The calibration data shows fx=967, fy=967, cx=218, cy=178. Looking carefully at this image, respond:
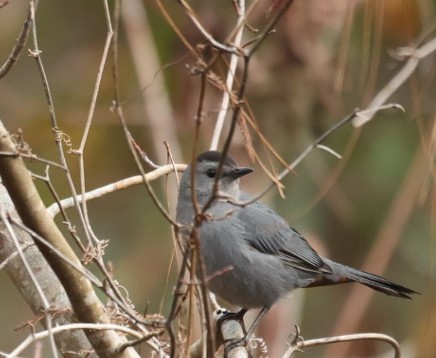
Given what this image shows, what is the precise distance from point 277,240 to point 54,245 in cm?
273

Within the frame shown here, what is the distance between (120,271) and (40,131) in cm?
141

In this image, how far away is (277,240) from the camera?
588 centimetres

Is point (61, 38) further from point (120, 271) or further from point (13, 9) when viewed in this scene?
point (120, 271)

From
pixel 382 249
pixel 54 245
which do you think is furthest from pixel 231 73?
pixel 382 249

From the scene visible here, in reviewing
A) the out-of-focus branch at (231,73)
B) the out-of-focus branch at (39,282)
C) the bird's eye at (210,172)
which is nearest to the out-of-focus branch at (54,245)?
the out-of-focus branch at (39,282)

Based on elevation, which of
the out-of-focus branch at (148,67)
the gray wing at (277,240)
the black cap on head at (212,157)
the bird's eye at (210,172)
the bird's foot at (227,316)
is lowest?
the bird's foot at (227,316)

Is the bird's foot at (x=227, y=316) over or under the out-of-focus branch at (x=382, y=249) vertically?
under

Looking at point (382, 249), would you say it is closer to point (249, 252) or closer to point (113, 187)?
point (249, 252)

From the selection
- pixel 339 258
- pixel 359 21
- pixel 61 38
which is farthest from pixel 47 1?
pixel 339 258

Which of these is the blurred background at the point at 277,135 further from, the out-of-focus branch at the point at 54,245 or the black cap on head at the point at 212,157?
the out-of-focus branch at the point at 54,245

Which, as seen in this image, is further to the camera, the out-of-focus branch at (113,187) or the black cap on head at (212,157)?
the black cap on head at (212,157)

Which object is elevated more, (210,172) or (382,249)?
(210,172)

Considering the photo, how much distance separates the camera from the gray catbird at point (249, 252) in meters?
5.34

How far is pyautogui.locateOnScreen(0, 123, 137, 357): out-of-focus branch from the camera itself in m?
3.16
